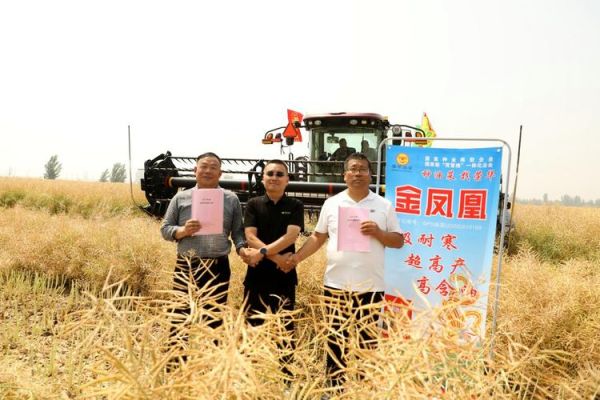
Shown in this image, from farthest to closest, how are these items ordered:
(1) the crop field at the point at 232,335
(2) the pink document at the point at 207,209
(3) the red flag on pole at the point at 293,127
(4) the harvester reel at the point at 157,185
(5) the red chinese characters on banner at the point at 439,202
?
(4) the harvester reel at the point at 157,185, (3) the red flag on pole at the point at 293,127, (5) the red chinese characters on banner at the point at 439,202, (2) the pink document at the point at 207,209, (1) the crop field at the point at 232,335

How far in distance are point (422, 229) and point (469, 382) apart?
106 inches

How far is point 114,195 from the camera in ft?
48.1

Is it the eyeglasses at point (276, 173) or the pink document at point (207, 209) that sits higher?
the eyeglasses at point (276, 173)

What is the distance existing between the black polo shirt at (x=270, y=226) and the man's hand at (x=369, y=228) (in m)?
0.49

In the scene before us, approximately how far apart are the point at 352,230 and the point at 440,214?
37.4 inches

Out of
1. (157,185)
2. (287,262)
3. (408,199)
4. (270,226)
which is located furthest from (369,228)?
(157,185)

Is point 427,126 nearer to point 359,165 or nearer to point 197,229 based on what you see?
point 359,165

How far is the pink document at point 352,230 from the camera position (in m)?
2.61

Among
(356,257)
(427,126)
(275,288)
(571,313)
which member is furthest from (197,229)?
(427,126)

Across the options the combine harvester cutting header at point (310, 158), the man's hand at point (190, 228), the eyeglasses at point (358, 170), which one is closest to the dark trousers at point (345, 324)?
the eyeglasses at point (358, 170)

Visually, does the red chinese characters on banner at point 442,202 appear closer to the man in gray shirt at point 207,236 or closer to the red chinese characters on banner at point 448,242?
the red chinese characters on banner at point 448,242

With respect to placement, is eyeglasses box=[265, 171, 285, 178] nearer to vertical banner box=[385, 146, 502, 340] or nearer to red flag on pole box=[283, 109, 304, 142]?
vertical banner box=[385, 146, 502, 340]

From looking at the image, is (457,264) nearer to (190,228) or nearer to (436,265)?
(436,265)

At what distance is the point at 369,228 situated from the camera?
2.59 m
